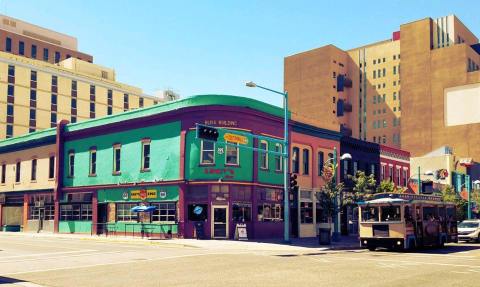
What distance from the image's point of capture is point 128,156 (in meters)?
43.8

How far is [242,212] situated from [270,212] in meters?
3.17

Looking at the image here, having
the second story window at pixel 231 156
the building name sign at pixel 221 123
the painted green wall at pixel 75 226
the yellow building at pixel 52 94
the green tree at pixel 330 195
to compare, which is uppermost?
the yellow building at pixel 52 94

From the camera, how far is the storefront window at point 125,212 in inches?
1690

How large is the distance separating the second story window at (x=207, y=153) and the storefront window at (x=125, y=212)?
25.5 ft

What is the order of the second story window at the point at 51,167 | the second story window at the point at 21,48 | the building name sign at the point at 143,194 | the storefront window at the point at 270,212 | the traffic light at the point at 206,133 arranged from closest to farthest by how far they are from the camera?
the traffic light at the point at 206,133
the storefront window at the point at 270,212
the building name sign at the point at 143,194
the second story window at the point at 51,167
the second story window at the point at 21,48

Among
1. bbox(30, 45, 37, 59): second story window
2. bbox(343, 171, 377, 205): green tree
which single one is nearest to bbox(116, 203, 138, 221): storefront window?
bbox(343, 171, 377, 205): green tree

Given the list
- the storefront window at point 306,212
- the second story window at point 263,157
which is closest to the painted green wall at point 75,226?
the second story window at point 263,157

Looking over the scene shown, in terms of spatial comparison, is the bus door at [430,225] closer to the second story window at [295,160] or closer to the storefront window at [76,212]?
the second story window at [295,160]

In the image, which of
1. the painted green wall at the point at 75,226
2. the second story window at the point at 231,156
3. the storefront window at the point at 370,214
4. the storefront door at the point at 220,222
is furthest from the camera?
the painted green wall at the point at 75,226

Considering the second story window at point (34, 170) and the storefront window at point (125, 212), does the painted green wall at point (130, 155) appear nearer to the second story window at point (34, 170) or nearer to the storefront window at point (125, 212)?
the storefront window at point (125, 212)

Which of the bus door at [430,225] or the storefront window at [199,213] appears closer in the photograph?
the bus door at [430,225]

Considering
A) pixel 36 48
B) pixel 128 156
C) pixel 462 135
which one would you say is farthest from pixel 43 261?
pixel 462 135

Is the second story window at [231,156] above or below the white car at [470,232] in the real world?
above

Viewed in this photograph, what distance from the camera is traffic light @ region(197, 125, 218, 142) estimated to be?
27.7 metres
